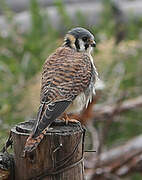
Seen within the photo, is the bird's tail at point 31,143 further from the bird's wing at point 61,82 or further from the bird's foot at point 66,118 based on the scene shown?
the bird's foot at point 66,118

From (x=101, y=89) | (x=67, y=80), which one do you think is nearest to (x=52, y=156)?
(x=67, y=80)

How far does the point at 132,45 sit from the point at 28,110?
1587mm

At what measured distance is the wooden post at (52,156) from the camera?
7.34ft

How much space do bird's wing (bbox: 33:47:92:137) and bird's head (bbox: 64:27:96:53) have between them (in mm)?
126

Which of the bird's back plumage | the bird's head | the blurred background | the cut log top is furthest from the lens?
the blurred background

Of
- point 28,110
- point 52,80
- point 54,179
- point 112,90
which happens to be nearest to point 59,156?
point 54,179

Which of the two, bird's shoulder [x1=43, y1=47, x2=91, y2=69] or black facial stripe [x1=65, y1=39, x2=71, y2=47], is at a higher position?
black facial stripe [x1=65, y1=39, x2=71, y2=47]

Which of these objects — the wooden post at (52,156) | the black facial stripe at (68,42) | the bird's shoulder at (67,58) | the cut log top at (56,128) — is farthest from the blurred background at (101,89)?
the wooden post at (52,156)

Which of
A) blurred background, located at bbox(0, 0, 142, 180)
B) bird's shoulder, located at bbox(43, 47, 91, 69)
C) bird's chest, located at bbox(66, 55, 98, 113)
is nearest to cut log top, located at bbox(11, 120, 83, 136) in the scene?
bird's chest, located at bbox(66, 55, 98, 113)

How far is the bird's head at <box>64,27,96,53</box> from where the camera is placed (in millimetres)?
3217

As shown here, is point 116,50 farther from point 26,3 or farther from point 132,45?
point 26,3

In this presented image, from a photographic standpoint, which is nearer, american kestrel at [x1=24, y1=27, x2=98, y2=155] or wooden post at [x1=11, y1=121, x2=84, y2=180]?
wooden post at [x1=11, y1=121, x2=84, y2=180]

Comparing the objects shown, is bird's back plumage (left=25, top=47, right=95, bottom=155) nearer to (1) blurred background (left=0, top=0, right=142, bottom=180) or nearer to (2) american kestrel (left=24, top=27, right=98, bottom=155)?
(2) american kestrel (left=24, top=27, right=98, bottom=155)

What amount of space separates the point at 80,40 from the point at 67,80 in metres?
0.52
